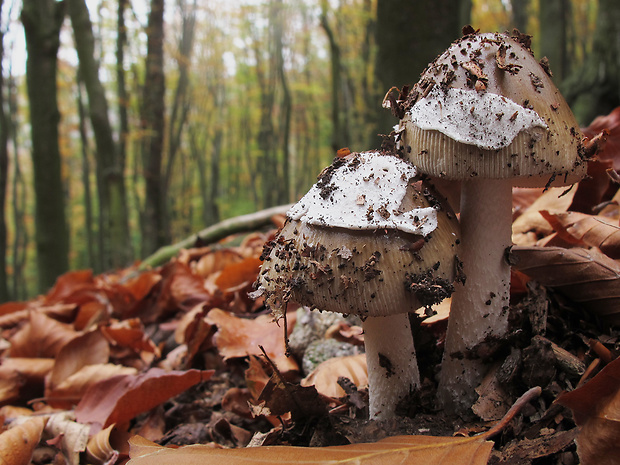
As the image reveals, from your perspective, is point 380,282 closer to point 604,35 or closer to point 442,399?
point 442,399

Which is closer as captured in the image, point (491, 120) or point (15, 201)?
point (491, 120)

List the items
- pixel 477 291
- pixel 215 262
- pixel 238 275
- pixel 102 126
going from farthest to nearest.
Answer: pixel 102 126 < pixel 215 262 < pixel 238 275 < pixel 477 291

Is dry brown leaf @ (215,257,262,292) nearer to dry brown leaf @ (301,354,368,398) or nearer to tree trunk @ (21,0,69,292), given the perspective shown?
dry brown leaf @ (301,354,368,398)

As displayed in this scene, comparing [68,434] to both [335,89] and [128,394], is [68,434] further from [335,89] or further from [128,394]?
[335,89]

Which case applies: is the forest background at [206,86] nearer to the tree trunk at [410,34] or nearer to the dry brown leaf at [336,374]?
the tree trunk at [410,34]

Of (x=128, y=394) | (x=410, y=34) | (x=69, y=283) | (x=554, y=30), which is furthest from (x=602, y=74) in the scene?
(x=69, y=283)

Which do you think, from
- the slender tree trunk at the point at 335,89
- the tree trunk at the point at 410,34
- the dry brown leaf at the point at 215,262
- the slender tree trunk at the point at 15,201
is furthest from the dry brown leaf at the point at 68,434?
the slender tree trunk at the point at 15,201
